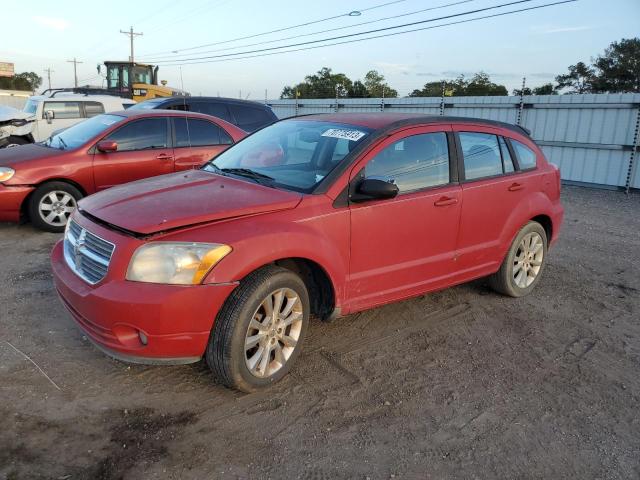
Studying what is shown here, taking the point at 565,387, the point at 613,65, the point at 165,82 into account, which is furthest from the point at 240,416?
the point at 613,65

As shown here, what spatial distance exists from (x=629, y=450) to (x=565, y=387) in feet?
2.14

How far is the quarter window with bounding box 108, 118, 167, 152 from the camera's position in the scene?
7.11m

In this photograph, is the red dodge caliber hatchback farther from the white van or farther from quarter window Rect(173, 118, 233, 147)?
the white van

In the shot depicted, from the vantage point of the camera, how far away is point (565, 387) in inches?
138

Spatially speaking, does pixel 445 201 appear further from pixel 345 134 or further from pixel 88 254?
pixel 88 254

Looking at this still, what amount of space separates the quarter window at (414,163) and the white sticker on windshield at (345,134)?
0.71 feet

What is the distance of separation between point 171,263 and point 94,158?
4658mm

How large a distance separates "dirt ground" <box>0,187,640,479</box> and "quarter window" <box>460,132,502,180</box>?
4.12ft

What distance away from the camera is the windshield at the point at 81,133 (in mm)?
7008

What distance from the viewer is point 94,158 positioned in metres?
6.86

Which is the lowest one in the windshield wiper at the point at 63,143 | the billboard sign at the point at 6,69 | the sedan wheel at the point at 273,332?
the sedan wheel at the point at 273,332

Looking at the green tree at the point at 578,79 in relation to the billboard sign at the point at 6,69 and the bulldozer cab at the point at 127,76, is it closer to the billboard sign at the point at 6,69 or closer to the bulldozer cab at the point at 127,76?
the bulldozer cab at the point at 127,76

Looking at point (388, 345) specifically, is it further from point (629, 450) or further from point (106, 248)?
point (106, 248)

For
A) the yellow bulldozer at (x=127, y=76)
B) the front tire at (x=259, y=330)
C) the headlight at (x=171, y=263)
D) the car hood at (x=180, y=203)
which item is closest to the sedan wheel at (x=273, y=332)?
the front tire at (x=259, y=330)
